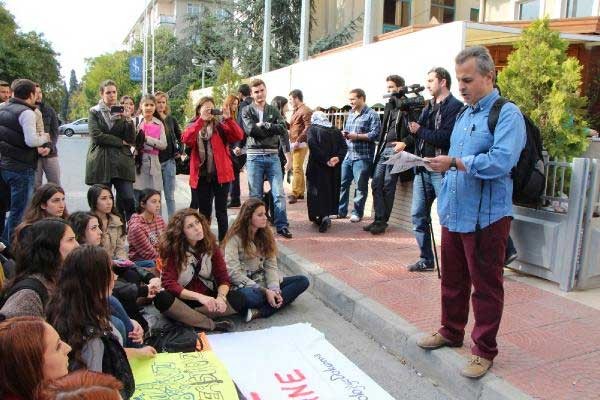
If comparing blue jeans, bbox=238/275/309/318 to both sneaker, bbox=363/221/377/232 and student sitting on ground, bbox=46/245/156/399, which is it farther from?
sneaker, bbox=363/221/377/232

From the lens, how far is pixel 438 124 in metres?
5.07

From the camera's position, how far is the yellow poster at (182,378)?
9.86 feet

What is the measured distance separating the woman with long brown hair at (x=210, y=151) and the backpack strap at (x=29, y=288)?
3.49 m

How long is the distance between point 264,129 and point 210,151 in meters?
0.78

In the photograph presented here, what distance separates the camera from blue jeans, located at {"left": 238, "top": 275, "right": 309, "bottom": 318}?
4.47 metres

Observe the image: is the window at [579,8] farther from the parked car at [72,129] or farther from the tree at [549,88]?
the parked car at [72,129]

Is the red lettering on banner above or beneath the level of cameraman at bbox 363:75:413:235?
beneath

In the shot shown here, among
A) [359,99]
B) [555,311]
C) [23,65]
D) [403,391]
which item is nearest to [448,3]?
[359,99]

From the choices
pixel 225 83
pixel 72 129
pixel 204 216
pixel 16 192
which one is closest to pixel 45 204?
pixel 204 216

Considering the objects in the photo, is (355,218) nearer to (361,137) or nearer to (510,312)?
(361,137)

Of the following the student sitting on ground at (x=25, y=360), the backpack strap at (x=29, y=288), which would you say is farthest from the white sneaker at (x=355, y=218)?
the student sitting on ground at (x=25, y=360)

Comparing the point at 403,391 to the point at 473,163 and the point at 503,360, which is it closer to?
the point at 503,360

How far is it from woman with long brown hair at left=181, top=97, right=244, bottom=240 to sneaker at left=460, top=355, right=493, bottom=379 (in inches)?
151

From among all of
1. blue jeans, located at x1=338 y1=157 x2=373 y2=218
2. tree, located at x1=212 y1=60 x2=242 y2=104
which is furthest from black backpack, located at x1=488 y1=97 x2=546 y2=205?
tree, located at x1=212 y1=60 x2=242 y2=104
